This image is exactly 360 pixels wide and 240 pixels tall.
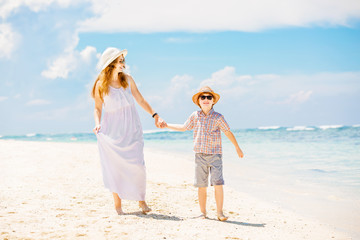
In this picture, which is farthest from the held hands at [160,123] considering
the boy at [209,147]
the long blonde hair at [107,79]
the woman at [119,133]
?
the long blonde hair at [107,79]

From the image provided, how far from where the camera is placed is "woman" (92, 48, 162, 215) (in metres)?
4.64

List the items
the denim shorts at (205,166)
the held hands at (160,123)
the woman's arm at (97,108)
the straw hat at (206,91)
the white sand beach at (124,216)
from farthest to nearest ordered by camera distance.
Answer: the held hands at (160,123) → the woman's arm at (97,108) → the straw hat at (206,91) → the denim shorts at (205,166) → the white sand beach at (124,216)

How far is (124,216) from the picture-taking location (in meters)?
4.52

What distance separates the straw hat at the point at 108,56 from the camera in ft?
15.0

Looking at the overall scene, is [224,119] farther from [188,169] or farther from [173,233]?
[188,169]

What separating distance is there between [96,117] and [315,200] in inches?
165

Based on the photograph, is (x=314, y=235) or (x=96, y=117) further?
(x=96, y=117)

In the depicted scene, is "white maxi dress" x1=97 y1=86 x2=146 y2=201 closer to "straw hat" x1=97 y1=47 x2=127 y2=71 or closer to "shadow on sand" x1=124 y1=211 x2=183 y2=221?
"shadow on sand" x1=124 y1=211 x2=183 y2=221

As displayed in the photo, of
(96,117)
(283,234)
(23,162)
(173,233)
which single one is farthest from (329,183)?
(23,162)

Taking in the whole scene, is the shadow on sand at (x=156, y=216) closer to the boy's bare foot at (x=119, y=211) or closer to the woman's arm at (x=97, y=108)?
the boy's bare foot at (x=119, y=211)

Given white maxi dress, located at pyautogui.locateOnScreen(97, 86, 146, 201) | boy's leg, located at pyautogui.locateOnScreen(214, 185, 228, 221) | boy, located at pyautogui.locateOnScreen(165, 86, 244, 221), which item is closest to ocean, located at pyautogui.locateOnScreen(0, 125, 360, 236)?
boy's leg, located at pyautogui.locateOnScreen(214, 185, 228, 221)

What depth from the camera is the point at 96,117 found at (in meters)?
4.78

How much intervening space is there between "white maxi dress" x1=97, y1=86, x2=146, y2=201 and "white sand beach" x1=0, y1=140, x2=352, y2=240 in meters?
0.40

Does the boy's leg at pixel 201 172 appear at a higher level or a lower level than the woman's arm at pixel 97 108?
lower
